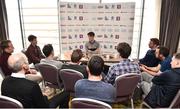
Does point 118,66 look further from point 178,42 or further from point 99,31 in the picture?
point 178,42

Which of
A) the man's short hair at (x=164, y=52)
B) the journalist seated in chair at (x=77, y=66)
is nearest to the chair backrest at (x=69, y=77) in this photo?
the journalist seated in chair at (x=77, y=66)

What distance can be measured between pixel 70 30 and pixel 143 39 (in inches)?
76.2

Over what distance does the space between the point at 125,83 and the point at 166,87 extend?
523mm

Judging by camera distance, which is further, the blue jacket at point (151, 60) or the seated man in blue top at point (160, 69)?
the blue jacket at point (151, 60)

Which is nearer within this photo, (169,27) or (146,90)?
(146,90)

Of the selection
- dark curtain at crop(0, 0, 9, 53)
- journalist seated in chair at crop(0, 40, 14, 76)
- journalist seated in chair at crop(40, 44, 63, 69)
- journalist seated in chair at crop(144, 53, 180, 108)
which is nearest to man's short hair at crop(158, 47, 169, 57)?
journalist seated in chair at crop(144, 53, 180, 108)

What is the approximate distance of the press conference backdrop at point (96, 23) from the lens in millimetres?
5527

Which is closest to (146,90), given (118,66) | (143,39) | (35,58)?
(118,66)

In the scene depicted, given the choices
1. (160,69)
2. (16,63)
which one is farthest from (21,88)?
(160,69)

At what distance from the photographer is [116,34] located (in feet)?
18.6

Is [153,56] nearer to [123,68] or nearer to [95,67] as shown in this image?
[123,68]

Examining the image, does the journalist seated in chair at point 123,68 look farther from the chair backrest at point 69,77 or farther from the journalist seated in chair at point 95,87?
the journalist seated in chair at point 95,87

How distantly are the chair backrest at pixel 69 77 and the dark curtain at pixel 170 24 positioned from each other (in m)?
3.20

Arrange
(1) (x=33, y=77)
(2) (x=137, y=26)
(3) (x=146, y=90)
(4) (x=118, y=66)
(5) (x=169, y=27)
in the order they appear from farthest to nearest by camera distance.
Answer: (2) (x=137, y=26), (5) (x=169, y=27), (1) (x=33, y=77), (3) (x=146, y=90), (4) (x=118, y=66)
